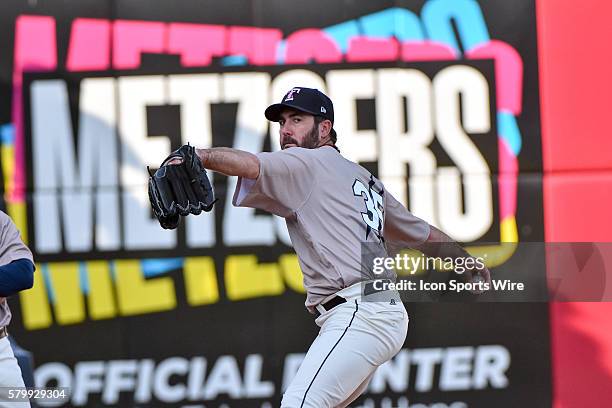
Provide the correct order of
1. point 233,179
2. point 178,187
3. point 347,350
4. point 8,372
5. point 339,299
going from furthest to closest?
point 233,179 < point 8,372 < point 339,299 < point 347,350 < point 178,187

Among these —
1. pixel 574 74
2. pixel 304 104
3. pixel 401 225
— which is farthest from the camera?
pixel 574 74

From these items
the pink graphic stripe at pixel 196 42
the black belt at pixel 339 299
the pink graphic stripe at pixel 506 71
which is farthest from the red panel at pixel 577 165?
the black belt at pixel 339 299

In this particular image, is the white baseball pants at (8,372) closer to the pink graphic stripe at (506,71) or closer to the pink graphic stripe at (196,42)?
the pink graphic stripe at (196,42)

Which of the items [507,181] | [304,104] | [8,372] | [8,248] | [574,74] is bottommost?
[8,372]

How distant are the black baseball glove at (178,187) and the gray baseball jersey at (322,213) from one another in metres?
0.31

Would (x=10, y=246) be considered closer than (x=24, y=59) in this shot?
Yes

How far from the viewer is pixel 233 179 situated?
644 cm

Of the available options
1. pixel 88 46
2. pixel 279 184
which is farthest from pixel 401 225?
pixel 88 46

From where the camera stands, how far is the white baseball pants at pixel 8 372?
477 cm

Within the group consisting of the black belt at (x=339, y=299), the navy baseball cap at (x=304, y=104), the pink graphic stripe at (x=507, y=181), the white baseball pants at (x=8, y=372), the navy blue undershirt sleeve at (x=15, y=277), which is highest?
the navy baseball cap at (x=304, y=104)

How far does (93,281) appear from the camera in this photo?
645 centimetres

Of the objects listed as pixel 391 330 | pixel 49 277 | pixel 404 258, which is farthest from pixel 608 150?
pixel 49 277

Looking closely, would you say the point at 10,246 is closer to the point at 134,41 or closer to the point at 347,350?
the point at 347,350

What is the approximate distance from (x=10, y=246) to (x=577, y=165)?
11.1 feet
